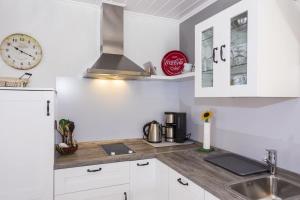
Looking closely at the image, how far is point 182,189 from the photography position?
1.37 metres

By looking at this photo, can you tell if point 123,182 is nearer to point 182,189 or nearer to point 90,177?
point 90,177

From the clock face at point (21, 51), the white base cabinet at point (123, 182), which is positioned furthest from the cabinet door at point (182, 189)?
the clock face at point (21, 51)

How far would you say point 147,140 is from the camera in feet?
7.43

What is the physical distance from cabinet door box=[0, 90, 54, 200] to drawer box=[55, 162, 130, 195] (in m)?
0.08

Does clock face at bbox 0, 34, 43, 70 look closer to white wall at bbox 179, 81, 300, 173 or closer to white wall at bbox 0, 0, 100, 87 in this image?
white wall at bbox 0, 0, 100, 87

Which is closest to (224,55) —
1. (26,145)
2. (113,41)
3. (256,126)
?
(256,126)

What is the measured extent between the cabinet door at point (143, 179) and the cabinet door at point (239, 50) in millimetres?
918

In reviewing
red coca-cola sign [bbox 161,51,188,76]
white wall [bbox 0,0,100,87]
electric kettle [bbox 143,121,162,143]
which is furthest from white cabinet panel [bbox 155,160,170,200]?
white wall [bbox 0,0,100,87]

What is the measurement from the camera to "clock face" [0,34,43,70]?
1.87 m

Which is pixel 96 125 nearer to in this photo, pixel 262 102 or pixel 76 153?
pixel 76 153

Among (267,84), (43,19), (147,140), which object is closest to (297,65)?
(267,84)

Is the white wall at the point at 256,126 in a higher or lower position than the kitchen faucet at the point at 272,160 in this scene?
higher

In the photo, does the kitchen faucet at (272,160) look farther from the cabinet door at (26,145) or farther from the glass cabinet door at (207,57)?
the cabinet door at (26,145)

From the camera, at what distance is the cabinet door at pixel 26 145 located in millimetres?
1367
